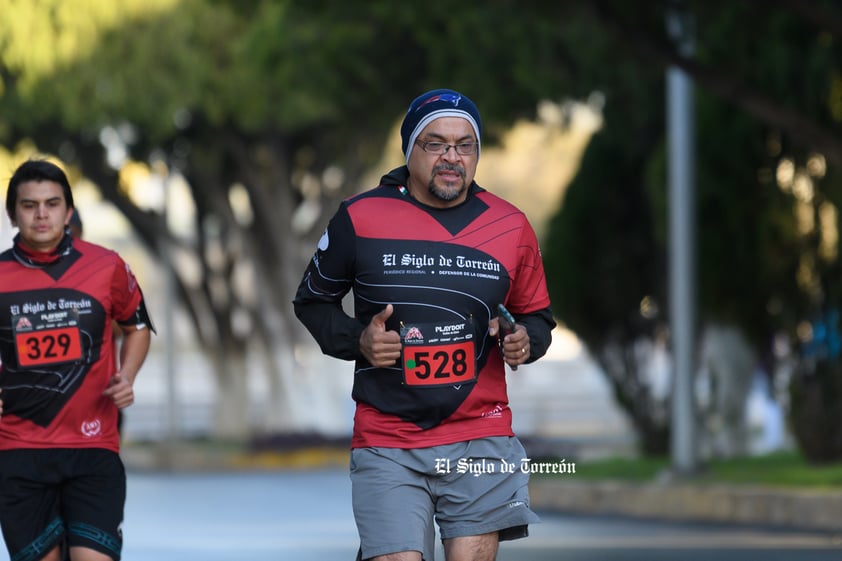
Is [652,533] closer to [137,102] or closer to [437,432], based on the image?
[437,432]

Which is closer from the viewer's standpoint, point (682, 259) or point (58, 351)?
point (58, 351)

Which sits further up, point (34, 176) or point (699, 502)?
point (34, 176)

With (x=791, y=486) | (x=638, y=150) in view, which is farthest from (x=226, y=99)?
(x=791, y=486)

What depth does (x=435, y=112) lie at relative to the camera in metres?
5.76

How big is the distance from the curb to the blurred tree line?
2201 mm

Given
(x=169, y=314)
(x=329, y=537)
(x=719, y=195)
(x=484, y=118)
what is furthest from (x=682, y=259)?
(x=169, y=314)

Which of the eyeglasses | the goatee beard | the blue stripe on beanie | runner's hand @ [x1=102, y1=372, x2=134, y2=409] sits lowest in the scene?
runner's hand @ [x1=102, y1=372, x2=134, y2=409]

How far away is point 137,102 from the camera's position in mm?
29406

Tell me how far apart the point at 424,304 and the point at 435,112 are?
23.0 inches

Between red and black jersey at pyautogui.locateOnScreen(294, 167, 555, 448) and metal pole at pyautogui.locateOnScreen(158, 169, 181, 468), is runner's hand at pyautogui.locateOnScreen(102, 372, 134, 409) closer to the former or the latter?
red and black jersey at pyautogui.locateOnScreen(294, 167, 555, 448)

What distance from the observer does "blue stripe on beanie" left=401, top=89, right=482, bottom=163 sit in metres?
5.76

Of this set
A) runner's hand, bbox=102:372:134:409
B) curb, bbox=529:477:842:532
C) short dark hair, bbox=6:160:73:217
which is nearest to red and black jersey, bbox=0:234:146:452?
runner's hand, bbox=102:372:134:409

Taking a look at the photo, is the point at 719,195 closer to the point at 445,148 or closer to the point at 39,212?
the point at 39,212

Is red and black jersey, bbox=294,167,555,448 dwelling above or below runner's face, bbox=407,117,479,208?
below
